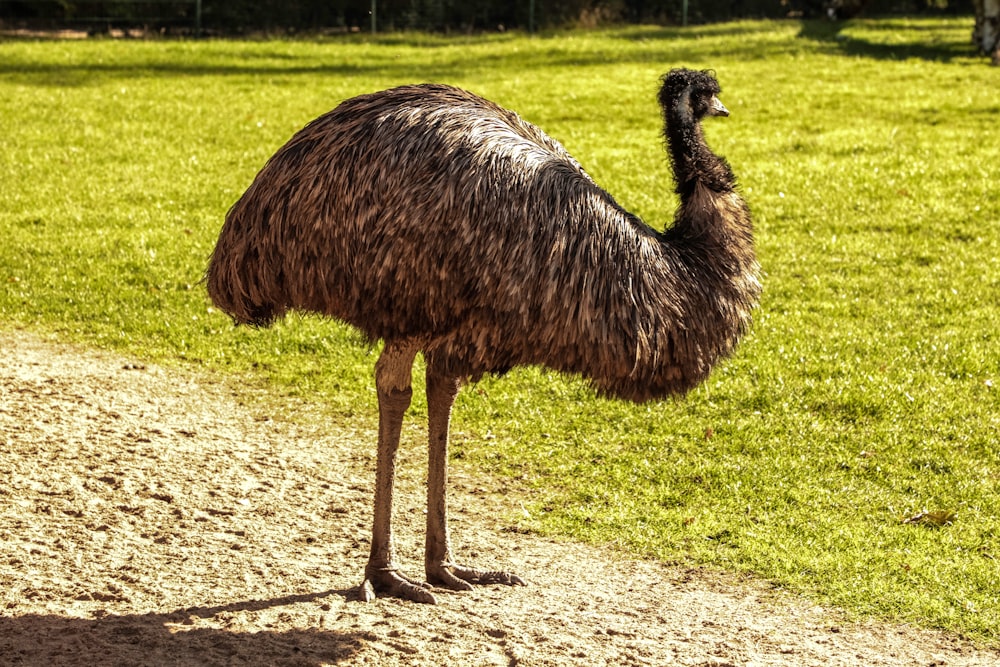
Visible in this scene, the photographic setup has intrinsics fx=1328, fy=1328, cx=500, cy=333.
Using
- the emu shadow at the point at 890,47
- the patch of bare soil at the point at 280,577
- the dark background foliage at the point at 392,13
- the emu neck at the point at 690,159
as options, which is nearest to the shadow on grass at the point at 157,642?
the patch of bare soil at the point at 280,577

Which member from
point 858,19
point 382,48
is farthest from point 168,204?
point 858,19

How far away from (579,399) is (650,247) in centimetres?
399

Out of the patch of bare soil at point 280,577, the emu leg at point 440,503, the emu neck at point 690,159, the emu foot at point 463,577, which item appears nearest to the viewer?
the patch of bare soil at point 280,577

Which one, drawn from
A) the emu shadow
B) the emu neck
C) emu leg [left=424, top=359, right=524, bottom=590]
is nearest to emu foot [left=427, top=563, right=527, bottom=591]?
emu leg [left=424, top=359, right=524, bottom=590]

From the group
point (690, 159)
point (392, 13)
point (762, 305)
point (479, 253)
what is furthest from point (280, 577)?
point (392, 13)

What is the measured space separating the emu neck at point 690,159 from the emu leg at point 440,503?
1377 millimetres

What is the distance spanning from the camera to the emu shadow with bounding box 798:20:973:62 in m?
24.0

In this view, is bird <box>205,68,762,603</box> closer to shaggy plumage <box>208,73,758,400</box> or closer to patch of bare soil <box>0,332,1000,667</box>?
shaggy plumage <box>208,73,758,400</box>

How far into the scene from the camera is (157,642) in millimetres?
5656

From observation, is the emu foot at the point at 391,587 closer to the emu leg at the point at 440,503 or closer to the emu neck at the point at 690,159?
the emu leg at the point at 440,503

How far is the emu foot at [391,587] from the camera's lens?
20.2ft

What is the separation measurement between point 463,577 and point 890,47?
2127 cm

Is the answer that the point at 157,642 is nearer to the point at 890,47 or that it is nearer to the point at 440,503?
the point at 440,503

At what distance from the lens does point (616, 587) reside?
669 cm
